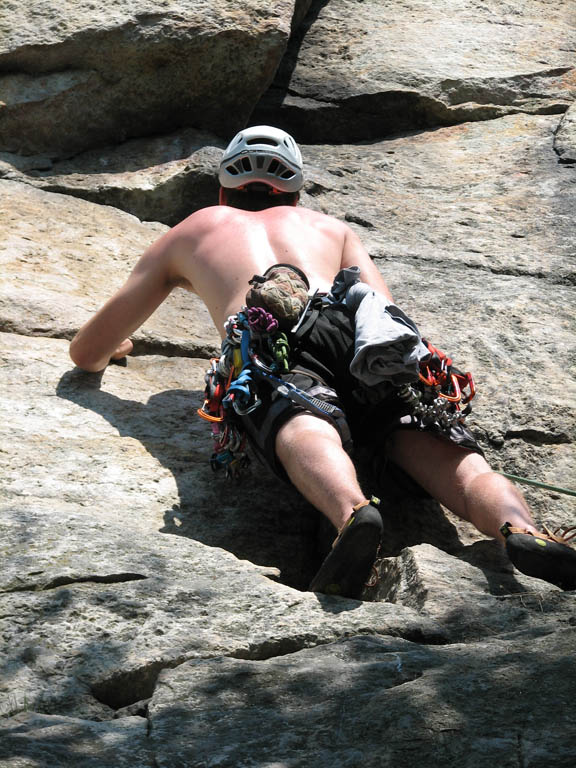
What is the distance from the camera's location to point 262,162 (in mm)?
4582

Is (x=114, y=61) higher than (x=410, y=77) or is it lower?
higher

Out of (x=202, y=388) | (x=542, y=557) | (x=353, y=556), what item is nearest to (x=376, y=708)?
(x=353, y=556)

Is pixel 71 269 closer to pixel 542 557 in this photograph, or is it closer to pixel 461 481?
pixel 461 481

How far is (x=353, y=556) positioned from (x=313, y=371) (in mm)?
908

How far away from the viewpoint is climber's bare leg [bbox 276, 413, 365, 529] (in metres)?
2.89

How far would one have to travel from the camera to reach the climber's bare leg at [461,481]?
10.2ft

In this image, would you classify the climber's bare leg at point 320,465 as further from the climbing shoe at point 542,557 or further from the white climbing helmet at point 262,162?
the white climbing helmet at point 262,162

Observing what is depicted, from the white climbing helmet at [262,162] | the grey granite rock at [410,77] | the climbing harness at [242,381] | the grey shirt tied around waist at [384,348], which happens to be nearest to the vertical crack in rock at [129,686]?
the climbing harness at [242,381]

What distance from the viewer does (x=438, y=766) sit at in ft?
5.79

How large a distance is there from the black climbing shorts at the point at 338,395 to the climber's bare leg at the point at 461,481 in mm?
46

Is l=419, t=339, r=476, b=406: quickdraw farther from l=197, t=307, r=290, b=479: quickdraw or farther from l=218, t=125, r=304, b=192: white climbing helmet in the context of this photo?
l=218, t=125, r=304, b=192: white climbing helmet

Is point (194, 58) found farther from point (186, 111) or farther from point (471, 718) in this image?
point (471, 718)

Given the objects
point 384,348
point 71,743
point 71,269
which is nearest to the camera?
point 71,743

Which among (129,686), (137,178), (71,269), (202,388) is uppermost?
(129,686)
